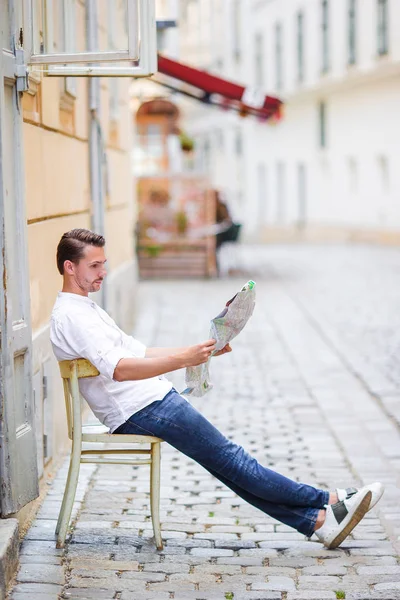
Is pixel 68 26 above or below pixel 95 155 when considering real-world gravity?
above

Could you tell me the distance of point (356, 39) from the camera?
35219mm

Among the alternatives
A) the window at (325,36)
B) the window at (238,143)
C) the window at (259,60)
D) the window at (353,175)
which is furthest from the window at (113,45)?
the window at (238,143)

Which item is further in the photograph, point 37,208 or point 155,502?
point 37,208

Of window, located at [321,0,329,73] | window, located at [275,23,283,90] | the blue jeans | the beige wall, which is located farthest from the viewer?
window, located at [275,23,283,90]

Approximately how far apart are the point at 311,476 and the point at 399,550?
145cm

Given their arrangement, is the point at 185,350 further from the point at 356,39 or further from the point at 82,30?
the point at 356,39

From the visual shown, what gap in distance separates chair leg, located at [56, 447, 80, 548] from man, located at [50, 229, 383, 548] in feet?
0.75

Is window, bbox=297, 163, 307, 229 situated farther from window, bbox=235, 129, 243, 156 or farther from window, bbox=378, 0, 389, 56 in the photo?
window, bbox=378, 0, 389, 56

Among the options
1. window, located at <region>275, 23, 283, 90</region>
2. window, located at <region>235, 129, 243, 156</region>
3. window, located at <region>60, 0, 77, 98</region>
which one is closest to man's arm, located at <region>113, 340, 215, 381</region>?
window, located at <region>60, 0, 77, 98</region>

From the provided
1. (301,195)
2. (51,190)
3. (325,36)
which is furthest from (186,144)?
(51,190)

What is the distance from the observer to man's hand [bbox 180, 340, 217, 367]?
4684mm

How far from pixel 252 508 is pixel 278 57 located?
1525 inches

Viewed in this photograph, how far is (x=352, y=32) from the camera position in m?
35.6

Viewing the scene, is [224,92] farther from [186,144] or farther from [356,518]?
[356,518]
